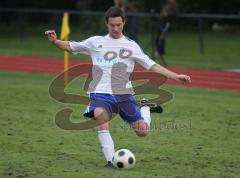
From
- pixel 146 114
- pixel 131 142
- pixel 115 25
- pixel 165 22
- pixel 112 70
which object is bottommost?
pixel 165 22

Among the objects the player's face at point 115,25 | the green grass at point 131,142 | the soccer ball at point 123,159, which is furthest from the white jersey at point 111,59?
the green grass at point 131,142

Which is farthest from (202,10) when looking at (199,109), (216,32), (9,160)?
(9,160)

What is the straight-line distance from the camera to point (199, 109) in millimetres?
13484

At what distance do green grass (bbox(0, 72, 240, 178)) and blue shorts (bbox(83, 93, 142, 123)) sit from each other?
58 centimetres

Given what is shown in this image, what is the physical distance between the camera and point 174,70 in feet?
69.7

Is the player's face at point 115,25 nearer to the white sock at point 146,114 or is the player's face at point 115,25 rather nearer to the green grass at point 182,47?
the white sock at point 146,114

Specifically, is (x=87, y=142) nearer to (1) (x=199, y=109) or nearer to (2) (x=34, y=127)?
(2) (x=34, y=127)

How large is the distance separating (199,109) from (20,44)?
18.6 meters

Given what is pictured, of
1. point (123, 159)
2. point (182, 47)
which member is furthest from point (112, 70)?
point (182, 47)

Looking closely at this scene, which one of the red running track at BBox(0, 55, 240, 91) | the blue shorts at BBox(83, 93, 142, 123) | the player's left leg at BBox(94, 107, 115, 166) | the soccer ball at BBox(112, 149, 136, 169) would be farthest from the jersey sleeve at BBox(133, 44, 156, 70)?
the red running track at BBox(0, 55, 240, 91)

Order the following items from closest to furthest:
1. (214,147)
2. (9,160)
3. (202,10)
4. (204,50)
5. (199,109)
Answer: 1. (9,160)
2. (214,147)
3. (199,109)
4. (204,50)
5. (202,10)

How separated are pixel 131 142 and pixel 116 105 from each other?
1589 mm

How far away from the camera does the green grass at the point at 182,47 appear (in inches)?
975

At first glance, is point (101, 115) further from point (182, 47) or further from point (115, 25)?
point (182, 47)
